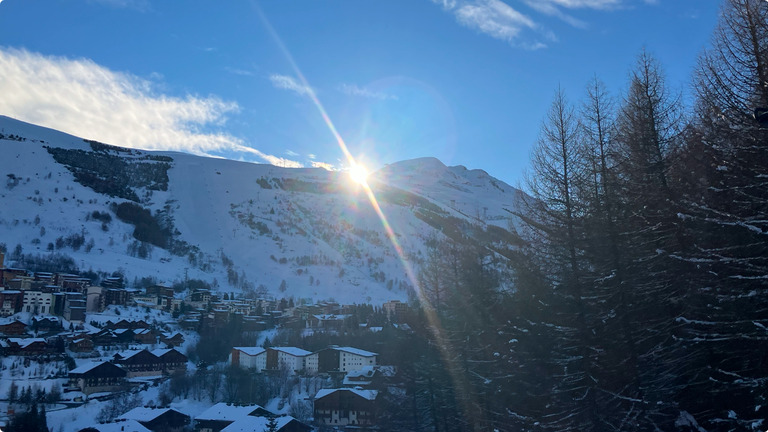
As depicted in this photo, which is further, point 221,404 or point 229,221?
point 229,221

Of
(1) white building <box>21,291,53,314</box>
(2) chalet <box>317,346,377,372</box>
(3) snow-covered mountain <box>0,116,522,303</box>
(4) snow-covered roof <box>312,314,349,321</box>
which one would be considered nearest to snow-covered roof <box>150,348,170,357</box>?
(2) chalet <box>317,346,377,372</box>

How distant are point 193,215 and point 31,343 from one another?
7226 cm

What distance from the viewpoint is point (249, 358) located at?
46000 mm

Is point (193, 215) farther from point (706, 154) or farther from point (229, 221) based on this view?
point (706, 154)

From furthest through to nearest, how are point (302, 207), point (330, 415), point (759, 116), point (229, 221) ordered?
point (302, 207) → point (229, 221) → point (330, 415) → point (759, 116)

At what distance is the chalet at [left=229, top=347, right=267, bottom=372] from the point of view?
149 ft

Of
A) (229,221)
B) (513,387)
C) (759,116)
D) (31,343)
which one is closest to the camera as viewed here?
(759,116)

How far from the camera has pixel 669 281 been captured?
30.9 feet

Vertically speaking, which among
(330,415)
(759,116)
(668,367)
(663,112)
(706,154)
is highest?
(663,112)

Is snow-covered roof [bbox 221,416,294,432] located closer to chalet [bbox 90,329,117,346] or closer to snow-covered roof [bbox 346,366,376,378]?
snow-covered roof [bbox 346,366,376,378]

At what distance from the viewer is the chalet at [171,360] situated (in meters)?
43.0

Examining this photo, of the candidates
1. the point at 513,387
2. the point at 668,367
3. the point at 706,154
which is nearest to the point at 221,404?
the point at 513,387

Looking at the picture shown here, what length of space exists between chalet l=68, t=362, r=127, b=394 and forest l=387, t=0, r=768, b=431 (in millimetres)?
32721

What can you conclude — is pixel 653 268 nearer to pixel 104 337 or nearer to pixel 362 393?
pixel 362 393
